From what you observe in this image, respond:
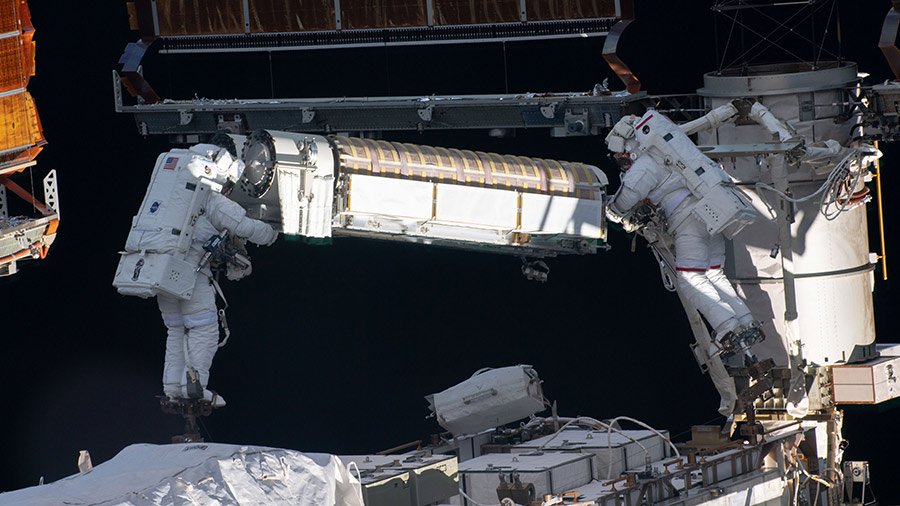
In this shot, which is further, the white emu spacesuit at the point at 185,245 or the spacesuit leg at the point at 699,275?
the spacesuit leg at the point at 699,275

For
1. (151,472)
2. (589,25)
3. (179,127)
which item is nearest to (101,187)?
(179,127)

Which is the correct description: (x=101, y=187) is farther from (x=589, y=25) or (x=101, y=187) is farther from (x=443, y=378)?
(x=589, y=25)

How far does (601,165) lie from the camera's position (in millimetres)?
21641

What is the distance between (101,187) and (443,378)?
4.11 meters

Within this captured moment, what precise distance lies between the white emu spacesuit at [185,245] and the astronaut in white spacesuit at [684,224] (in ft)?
9.64

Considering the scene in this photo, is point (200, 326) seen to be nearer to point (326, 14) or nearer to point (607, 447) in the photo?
point (607, 447)

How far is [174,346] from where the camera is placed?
1647 centimetres

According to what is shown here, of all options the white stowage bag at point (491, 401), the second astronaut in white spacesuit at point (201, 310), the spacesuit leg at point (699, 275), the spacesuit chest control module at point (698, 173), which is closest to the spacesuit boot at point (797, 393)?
the spacesuit leg at point (699, 275)

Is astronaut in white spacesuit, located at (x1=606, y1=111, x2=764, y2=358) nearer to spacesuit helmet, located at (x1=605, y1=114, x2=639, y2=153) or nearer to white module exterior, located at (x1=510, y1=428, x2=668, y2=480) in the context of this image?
spacesuit helmet, located at (x1=605, y1=114, x2=639, y2=153)

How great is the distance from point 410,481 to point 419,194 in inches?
126

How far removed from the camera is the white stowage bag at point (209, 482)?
40.0ft

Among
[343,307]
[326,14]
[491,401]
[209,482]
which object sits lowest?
[491,401]

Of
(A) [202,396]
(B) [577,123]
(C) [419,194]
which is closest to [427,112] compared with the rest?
(B) [577,123]

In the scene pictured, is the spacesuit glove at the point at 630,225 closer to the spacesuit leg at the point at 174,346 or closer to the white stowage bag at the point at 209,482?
the spacesuit leg at the point at 174,346
